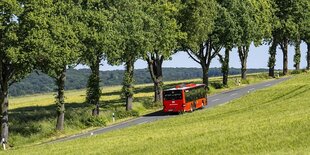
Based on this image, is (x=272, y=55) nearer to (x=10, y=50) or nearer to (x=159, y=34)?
(x=159, y=34)

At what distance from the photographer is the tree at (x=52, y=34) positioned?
39250 mm

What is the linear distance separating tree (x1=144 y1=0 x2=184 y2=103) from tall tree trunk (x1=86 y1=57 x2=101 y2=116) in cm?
775

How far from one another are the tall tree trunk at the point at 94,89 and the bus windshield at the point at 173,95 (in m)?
8.01

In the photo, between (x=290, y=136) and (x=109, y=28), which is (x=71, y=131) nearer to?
(x=109, y=28)

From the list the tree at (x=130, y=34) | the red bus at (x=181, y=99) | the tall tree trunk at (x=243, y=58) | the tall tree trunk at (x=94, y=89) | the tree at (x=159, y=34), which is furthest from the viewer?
the tall tree trunk at (x=243, y=58)

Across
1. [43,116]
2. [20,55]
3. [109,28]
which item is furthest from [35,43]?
[43,116]

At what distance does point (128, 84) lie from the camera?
57.8 meters

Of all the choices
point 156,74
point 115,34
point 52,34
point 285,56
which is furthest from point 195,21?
point 285,56

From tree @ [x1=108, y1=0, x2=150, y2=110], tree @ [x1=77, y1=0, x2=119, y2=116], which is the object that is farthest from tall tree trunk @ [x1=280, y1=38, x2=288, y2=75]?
tree @ [x1=77, y1=0, x2=119, y2=116]

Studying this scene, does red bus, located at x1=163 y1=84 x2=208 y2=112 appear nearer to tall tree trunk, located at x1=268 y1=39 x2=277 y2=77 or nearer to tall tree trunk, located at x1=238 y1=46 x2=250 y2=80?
tall tree trunk, located at x1=238 y1=46 x2=250 y2=80

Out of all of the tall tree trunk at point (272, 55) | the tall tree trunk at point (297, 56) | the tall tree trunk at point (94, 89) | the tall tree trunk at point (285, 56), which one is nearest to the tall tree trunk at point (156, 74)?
the tall tree trunk at point (94, 89)

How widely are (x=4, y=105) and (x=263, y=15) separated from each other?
61619 mm

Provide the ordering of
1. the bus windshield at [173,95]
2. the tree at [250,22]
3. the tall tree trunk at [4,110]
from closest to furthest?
the tall tree trunk at [4,110], the bus windshield at [173,95], the tree at [250,22]

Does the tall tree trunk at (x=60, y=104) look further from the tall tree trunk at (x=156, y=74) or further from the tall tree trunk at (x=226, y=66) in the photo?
the tall tree trunk at (x=226, y=66)
